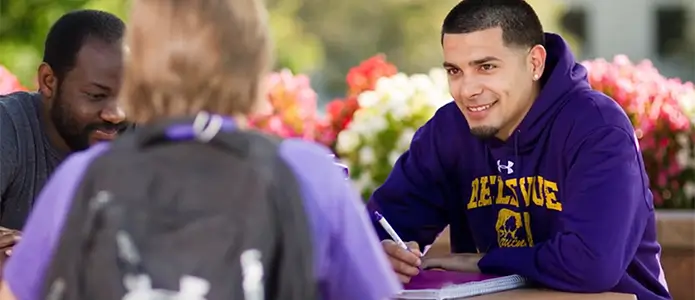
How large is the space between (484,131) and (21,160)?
1196 mm

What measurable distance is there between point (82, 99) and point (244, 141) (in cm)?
132

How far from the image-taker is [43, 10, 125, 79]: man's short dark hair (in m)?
3.21

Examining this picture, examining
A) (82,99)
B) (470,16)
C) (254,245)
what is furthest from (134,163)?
(470,16)

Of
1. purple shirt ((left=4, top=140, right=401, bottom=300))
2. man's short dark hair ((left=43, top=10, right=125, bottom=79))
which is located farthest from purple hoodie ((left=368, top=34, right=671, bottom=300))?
purple shirt ((left=4, top=140, right=401, bottom=300))

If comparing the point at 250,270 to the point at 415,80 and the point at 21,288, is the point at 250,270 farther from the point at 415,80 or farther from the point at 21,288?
the point at 415,80

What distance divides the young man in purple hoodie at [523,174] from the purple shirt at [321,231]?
950 mm

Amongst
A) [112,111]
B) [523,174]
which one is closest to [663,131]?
[523,174]

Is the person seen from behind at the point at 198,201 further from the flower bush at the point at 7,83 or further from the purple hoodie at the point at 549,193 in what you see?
the flower bush at the point at 7,83

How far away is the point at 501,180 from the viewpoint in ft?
10.9

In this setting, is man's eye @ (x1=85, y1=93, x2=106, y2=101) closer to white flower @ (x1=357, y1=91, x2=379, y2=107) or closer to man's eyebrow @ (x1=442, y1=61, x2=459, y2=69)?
man's eyebrow @ (x1=442, y1=61, x2=459, y2=69)

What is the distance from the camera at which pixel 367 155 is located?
5.62 metres

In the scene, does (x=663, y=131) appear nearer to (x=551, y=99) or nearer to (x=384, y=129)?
(x=384, y=129)

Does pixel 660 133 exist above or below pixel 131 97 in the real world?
below

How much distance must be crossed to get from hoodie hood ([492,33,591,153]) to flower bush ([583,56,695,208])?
6.54ft
